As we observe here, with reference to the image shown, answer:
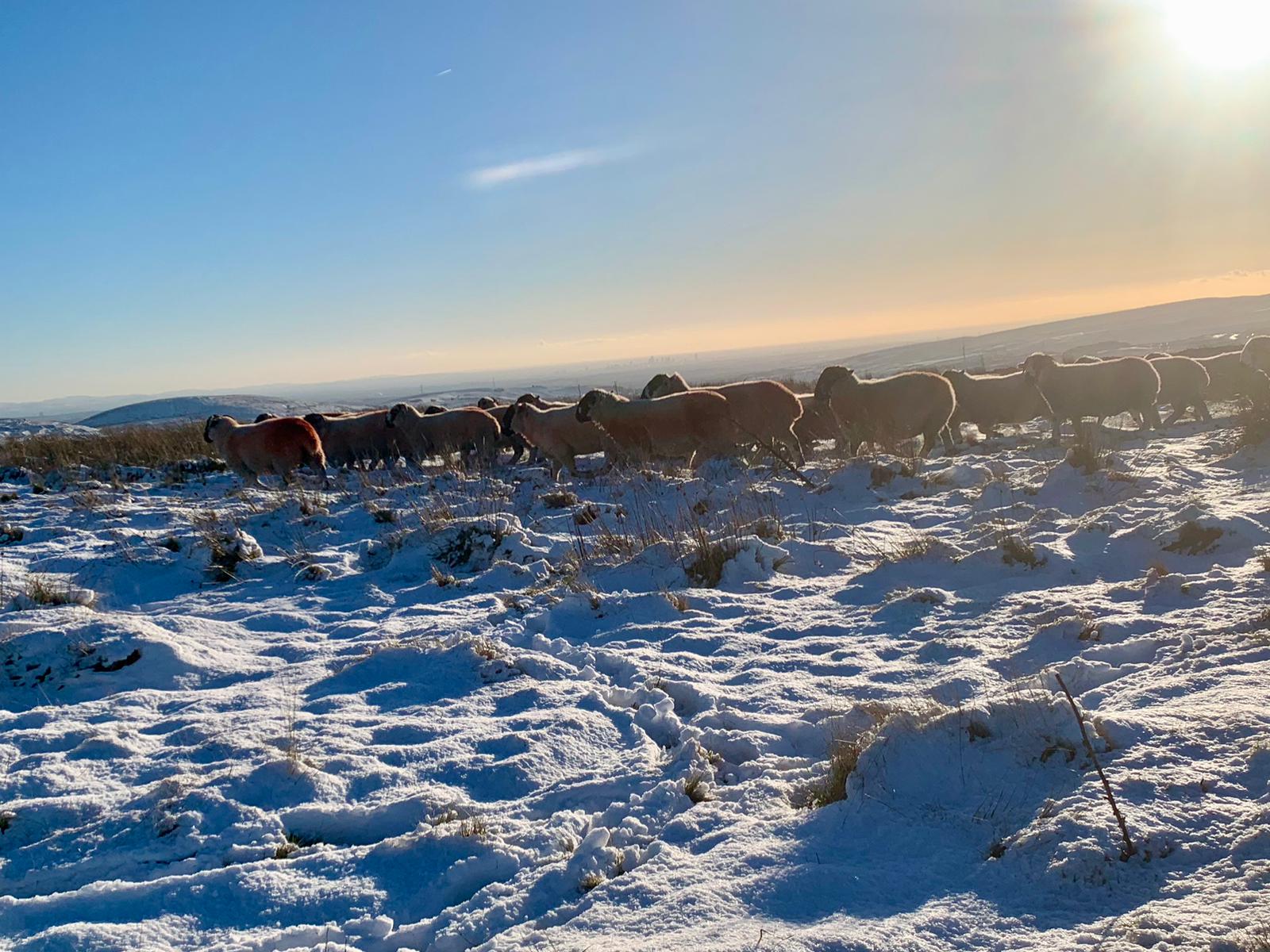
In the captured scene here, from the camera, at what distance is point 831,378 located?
12.7 metres

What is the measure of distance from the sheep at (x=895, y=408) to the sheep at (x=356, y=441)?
29.8 ft

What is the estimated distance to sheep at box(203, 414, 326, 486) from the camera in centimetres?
1246

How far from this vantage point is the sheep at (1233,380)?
531 inches

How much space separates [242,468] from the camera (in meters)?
13.1

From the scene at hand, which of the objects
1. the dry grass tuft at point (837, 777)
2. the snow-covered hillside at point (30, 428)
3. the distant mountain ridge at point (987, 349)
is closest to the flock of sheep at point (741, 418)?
the dry grass tuft at point (837, 777)

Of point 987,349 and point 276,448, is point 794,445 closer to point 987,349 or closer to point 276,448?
point 276,448

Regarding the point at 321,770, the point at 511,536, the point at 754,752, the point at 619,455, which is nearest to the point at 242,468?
the point at 619,455

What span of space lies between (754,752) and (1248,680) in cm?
215

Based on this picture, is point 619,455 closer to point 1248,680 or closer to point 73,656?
point 73,656

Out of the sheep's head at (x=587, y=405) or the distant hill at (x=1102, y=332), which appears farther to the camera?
the distant hill at (x=1102, y=332)

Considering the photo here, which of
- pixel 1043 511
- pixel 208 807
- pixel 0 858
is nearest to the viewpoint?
pixel 0 858

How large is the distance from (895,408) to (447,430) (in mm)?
8926

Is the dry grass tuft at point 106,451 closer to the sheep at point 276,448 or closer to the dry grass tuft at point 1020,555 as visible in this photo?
the sheep at point 276,448

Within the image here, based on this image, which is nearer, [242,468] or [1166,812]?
[1166,812]
